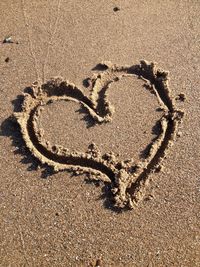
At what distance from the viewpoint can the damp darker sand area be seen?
3045 millimetres

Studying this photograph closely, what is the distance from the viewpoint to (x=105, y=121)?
348 cm

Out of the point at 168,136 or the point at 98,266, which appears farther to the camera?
the point at 168,136

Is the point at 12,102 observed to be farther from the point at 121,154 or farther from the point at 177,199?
the point at 177,199

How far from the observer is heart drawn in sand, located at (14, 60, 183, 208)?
10.6 ft

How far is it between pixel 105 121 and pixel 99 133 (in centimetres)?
11

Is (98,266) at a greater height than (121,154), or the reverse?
(121,154)

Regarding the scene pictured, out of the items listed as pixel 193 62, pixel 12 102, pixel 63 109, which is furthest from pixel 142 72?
pixel 12 102

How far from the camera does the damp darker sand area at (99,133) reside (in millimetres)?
3045

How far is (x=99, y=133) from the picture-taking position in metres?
3.45

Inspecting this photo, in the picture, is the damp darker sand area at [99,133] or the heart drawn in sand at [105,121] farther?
the heart drawn in sand at [105,121]

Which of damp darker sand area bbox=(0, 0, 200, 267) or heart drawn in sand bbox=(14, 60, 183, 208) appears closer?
damp darker sand area bbox=(0, 0, 200, 267)

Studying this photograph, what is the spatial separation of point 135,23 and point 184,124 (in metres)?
1.09

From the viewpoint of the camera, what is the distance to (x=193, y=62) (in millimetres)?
3805

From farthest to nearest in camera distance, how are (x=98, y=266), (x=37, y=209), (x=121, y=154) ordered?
(x=121, y=154), (x=37, y=209), (x=98, y=266)
